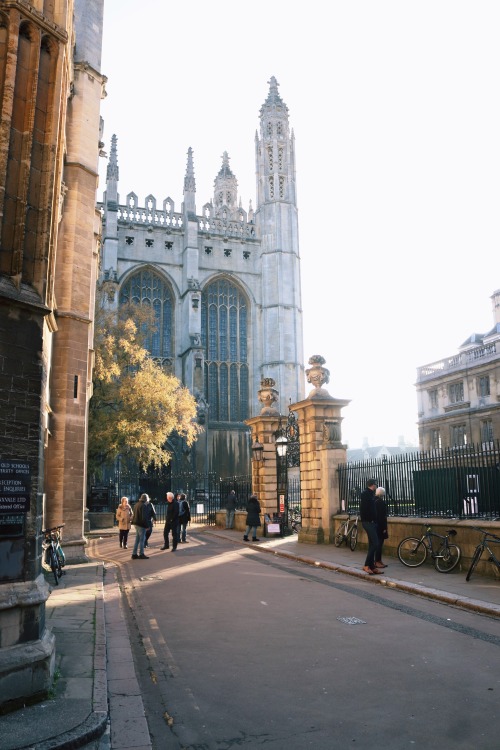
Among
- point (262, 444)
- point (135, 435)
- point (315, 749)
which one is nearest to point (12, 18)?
point (315, 749)

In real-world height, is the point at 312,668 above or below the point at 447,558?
below

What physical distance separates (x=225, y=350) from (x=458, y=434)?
1815 centimetres

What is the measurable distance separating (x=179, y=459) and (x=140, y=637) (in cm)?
3335

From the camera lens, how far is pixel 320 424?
16.0m

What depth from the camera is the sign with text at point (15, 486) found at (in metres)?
4.55

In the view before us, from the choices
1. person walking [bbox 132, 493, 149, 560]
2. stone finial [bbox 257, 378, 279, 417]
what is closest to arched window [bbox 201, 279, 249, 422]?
stone finial [bbox 257, 378, 279, 417]

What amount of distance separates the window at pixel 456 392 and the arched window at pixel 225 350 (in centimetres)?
1471

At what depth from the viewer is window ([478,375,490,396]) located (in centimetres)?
3806

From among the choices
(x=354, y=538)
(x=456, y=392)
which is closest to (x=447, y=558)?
(x=354, y=538)

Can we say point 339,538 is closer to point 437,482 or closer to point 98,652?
point 437,482

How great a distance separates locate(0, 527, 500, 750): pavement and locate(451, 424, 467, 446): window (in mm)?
29300

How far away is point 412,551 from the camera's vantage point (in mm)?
11391

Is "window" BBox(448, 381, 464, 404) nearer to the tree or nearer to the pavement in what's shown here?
the tree

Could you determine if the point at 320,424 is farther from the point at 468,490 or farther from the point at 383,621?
the point at 383,621
